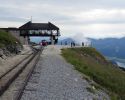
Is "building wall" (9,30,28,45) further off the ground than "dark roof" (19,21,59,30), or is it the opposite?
"dark roof" (19,21,59,30)

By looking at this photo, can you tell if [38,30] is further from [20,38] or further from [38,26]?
[20,38]

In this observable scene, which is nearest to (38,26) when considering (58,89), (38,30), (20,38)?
(38,30)

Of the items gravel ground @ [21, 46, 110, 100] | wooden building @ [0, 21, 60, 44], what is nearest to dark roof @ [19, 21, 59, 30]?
wooden building @ [0, 21, 60, 44]

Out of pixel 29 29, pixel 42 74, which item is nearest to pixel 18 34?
pixel 29 29

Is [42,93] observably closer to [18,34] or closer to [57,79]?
[57,79]

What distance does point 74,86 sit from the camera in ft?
78.0

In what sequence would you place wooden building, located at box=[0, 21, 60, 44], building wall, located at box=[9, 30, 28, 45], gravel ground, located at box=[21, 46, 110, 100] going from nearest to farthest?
gravel ground, located at box=[21, 46, 110, 100]
building wall, located at box=[9, 30, 28, 45]
wooden building, located at box=[0, 21, 60, 44]

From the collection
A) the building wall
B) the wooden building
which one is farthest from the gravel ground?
the wooden building

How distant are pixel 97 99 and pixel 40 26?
11502cm

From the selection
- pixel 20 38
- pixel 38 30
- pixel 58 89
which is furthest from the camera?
pixel 38 30

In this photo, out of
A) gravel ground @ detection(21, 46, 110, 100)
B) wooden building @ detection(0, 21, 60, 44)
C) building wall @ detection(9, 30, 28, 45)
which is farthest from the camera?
wooden building @ detection(0, 21, 60, 44)

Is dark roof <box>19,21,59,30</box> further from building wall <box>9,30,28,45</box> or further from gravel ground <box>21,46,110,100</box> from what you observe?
gravel ground <box>21,46,110,100</box>

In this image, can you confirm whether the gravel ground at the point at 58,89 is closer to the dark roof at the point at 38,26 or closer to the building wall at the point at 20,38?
the building wall at the point at 20,38

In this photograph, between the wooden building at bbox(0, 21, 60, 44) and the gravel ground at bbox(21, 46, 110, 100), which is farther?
the wooden building at bbox(0, 21, 60, 44)
